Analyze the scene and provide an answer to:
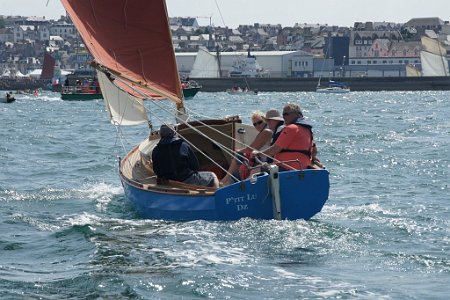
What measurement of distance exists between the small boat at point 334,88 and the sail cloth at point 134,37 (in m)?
89.8

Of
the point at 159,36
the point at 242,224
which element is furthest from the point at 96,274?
the point at 159,36

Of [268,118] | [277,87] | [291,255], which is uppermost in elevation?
[268,118]

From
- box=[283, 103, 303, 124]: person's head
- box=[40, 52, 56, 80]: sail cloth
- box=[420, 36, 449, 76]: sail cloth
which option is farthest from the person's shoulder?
box=[40, 52, 56, 80]: sail cloth

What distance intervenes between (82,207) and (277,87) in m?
101

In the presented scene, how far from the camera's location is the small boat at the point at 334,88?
109250 millimetres

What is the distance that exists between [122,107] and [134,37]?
148 cm

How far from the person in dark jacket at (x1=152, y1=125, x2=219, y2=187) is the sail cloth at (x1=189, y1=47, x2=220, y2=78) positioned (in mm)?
109889

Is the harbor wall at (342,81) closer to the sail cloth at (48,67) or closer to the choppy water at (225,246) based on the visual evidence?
the sail cloth at (48,67)

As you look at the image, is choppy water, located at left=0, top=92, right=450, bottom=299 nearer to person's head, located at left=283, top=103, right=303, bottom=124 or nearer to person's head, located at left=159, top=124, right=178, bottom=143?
person's head, located at left=159, top=124, right=178, bottom=143

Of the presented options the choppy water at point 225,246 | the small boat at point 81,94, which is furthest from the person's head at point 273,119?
the small boat at point 81,94

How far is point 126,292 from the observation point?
11164 mm

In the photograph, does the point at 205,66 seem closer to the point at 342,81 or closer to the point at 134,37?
the point at 342,81

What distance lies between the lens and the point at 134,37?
19.6 metres

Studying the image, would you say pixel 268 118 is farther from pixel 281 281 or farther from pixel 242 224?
pixel 281 281
